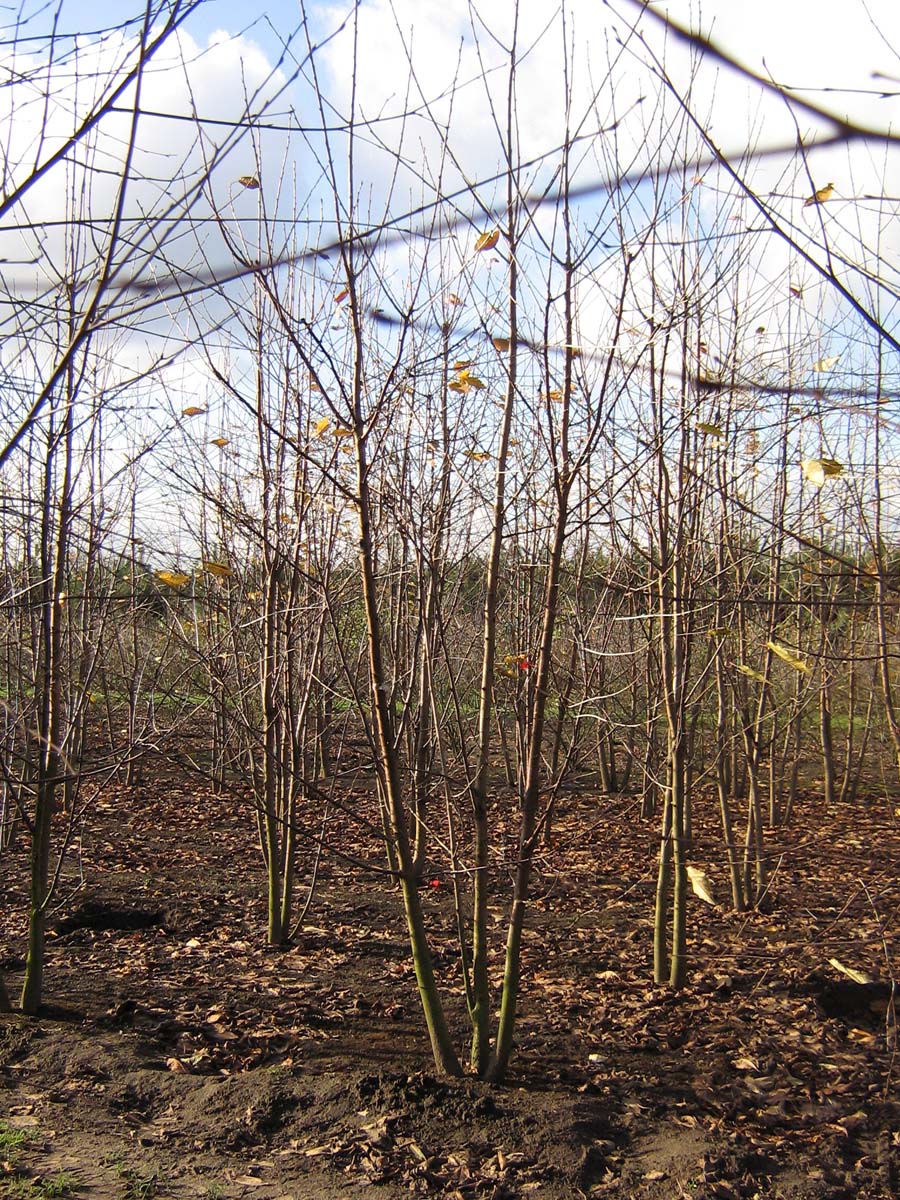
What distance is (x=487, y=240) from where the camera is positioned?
11.4 ft

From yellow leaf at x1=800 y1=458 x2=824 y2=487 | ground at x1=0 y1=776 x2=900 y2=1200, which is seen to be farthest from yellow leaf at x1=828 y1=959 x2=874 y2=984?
yellow leaf at x1=800 y1=458 x2=824 y2=487

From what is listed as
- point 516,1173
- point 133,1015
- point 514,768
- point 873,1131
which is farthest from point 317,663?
point 514,768

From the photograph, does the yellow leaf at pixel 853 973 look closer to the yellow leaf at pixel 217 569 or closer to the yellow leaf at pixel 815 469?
the yellow leaf at pixel 815 469

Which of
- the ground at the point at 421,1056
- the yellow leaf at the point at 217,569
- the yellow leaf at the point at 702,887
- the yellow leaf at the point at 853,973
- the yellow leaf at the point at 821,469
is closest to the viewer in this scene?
the yellow leaf at the point at 821,469

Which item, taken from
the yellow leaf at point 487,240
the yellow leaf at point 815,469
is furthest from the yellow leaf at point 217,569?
the yellow leaf at point 815,469

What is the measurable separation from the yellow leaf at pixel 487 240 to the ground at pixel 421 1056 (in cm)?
232

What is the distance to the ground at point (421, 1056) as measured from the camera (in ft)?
10.7

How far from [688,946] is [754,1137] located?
87.3 inches

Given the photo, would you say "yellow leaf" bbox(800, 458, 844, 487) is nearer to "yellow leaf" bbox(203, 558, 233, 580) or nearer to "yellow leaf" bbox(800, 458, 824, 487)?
"yellow leaf" bbox(800, 458, 824, 487)

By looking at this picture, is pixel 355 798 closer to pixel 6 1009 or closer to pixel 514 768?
pixel 514 768

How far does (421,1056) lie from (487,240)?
328cm

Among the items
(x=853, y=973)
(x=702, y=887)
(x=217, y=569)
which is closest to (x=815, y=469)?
(x=217, y=569)

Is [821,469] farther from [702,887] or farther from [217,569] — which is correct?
[702,887]

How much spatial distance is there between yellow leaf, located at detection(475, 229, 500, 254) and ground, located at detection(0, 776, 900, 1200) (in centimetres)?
232
